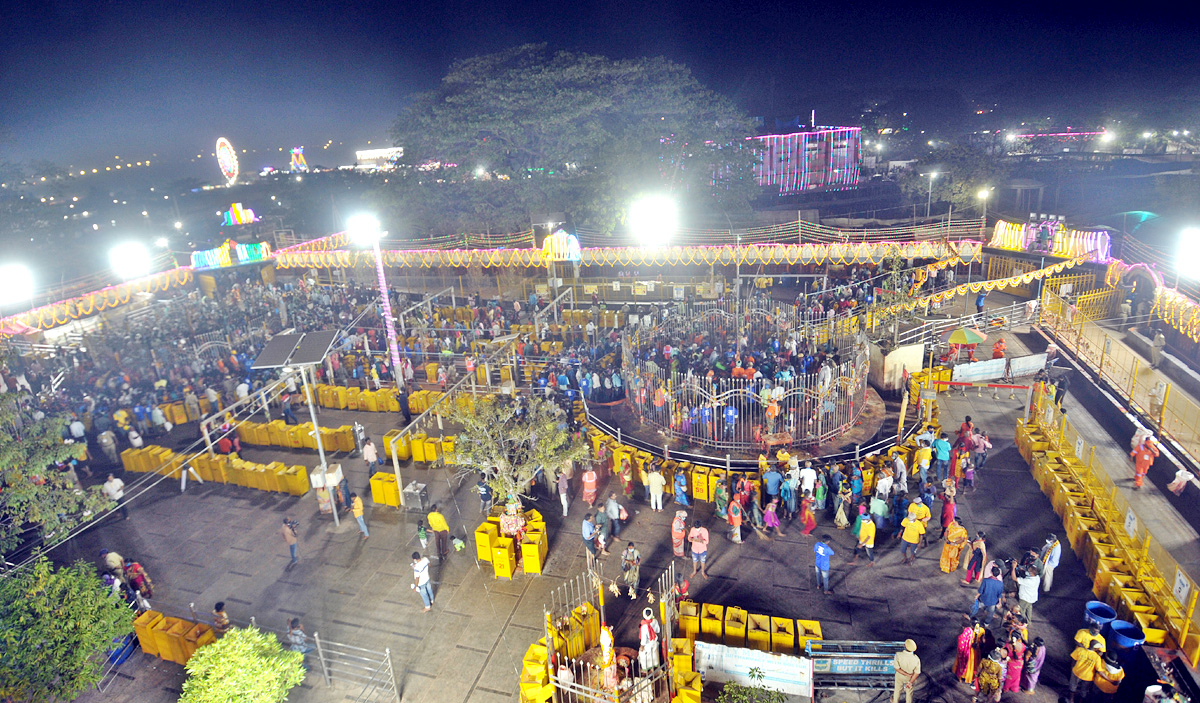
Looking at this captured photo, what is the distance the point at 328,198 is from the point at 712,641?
61.0m

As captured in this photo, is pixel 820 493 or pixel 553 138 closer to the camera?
pixel 820 493

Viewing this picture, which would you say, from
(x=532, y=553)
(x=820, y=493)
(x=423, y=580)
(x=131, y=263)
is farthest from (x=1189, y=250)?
(x=131, y=263)

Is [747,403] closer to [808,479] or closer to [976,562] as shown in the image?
[808,479]

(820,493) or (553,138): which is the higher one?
(553,138)

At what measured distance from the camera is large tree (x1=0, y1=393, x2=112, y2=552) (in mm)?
8672

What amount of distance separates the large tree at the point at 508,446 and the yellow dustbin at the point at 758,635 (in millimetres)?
4232

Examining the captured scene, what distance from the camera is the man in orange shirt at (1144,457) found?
11.7 m

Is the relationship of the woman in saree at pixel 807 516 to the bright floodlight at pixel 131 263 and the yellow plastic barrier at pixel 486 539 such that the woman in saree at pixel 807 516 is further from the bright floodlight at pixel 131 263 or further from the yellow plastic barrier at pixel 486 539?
the bright floodlight at pixel 131 263

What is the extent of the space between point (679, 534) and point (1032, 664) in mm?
4872

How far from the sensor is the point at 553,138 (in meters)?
33.2

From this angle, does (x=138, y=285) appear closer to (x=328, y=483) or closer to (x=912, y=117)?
(x=328, y=483)

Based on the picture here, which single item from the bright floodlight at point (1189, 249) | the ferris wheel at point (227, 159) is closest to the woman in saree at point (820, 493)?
the bright floodlight at point (1189, 249)

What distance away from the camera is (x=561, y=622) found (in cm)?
804

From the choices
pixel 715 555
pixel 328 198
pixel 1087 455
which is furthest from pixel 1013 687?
pixel 328 198
